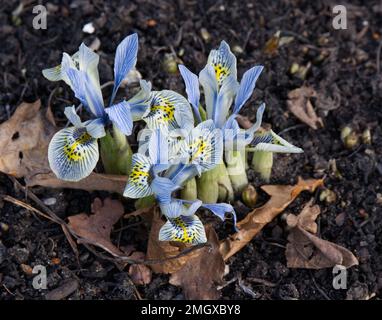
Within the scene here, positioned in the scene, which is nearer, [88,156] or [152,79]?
[88,156]

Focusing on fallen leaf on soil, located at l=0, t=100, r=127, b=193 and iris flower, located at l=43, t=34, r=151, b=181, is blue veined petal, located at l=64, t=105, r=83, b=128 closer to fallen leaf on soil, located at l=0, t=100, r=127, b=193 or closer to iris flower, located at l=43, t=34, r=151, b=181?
iris flower, located at l=43, t=34, r=151, b=181

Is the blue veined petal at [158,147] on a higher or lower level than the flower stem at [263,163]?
higher

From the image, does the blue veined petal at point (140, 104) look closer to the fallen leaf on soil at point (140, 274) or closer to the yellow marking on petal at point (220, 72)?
the yellow marking on petal at point (220, 72)

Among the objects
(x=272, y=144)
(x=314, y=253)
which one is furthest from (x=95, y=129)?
(x=314, y=253)

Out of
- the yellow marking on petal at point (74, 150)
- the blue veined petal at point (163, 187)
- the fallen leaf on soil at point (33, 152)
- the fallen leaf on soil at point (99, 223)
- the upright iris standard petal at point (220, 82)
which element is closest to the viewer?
the blue veined petal at point (163, 187)

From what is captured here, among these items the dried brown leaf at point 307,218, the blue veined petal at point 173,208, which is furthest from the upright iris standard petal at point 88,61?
the dried brown leaf at point 307,218

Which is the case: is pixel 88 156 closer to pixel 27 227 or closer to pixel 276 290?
pixel 27 227
